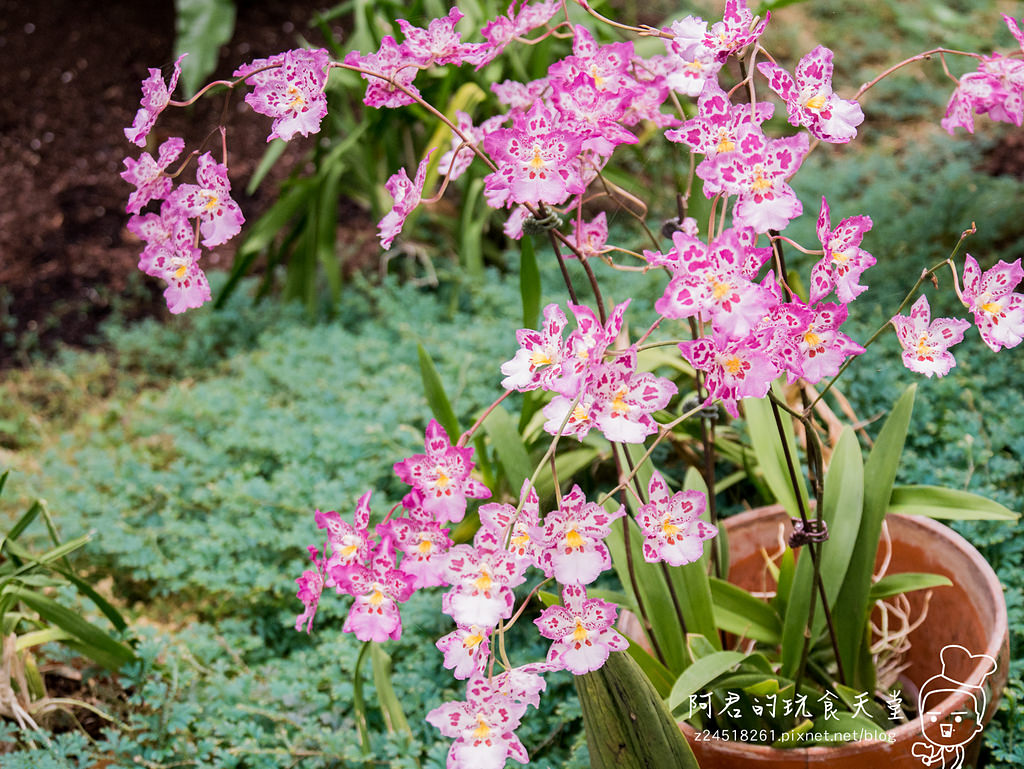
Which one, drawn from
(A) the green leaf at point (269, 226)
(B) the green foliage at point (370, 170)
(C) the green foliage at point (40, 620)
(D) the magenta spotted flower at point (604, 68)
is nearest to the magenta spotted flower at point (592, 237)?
(D) the magenta spotted flower at point (604, 68)

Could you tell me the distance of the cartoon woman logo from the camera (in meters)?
0.96

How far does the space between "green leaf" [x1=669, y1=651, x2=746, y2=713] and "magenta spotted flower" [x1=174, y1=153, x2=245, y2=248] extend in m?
0.63

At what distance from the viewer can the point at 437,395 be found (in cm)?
143

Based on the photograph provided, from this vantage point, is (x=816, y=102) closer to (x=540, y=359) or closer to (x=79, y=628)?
(x=540, y=359)

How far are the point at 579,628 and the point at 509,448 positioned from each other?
57cm

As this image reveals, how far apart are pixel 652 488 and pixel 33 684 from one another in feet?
3.71

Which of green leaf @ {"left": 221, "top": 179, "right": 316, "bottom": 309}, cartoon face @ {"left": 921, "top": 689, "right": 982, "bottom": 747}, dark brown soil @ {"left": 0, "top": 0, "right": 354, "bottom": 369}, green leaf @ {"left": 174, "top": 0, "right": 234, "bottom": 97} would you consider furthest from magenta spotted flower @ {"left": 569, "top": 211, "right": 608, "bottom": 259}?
green leaf @ {"left": 174, "top": 0, "right": 234, "bottom": 97}

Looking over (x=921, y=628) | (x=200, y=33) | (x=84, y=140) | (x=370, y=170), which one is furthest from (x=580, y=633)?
(x=84, y=140)

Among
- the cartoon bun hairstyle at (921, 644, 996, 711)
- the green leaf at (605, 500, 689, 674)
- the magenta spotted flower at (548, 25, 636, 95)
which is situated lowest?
the cartoon bun hairstyle at (921, 644, 996, 711)

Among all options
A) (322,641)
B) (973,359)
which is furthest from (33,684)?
(973,359)

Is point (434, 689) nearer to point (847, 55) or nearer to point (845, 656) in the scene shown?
point (845, 656)

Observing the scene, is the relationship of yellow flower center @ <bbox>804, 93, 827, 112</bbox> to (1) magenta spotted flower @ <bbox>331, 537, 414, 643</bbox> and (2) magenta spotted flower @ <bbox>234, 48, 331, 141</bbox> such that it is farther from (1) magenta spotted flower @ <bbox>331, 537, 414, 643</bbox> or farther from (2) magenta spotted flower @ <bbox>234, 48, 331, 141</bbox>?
(1) magenta spotted flower @ <bbox>331, 537, 414, 643</bbox>

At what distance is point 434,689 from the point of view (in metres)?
1.39

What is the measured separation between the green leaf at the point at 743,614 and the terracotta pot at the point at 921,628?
13cm
